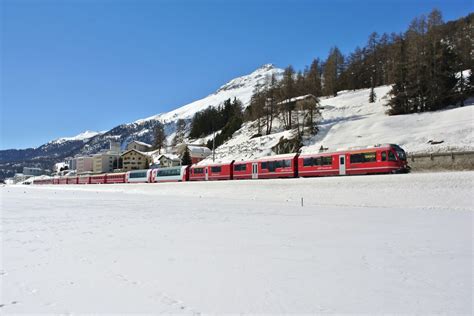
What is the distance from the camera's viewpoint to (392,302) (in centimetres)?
459

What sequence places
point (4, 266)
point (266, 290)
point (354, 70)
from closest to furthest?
point (266, 290)
point (4, 266)
point (354, 70)

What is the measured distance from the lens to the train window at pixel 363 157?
28.0 metres

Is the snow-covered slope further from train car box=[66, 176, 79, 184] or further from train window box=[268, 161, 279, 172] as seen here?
train car box=[66, 176, 79, 184]

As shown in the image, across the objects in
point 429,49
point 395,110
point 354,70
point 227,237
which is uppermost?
point 354,70

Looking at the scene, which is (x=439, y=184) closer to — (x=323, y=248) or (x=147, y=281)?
(x=323, y=248)

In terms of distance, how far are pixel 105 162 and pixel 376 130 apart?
108866mm

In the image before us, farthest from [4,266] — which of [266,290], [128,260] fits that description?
[266,290]

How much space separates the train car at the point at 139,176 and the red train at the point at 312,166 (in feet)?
31.2

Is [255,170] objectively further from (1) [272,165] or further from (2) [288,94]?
(2) [288,94]

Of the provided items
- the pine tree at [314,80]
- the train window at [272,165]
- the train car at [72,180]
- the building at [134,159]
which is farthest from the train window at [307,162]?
the building at [134,159]

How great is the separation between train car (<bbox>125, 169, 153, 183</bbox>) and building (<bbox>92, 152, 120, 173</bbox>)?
238ft

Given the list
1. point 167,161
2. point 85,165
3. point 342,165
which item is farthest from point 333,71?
point 85,165

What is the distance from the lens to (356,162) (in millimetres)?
28984

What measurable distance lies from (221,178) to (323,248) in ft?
112
